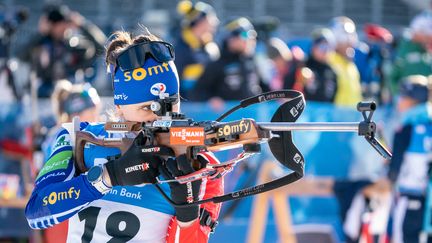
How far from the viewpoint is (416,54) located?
12062 mm

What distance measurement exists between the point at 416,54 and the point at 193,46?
2.83 m

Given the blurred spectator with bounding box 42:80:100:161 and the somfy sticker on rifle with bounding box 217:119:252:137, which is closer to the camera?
the somfy sticker on rifle with bounding box 217:119:252:137

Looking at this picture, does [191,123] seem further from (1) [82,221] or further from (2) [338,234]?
(2) [338,234]

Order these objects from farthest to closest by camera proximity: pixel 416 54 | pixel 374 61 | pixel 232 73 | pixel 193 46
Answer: pixel 374 61 → pixel 416 54 → pixel 193 46 → pixel 232 73

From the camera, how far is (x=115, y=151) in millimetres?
4414

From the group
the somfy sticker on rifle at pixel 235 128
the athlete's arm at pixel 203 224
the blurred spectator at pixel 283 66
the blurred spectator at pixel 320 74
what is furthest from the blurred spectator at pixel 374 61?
the somfy sticker on rifle at pixel 235 128

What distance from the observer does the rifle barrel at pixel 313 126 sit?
372 centimetres

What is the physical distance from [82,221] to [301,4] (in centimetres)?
1171

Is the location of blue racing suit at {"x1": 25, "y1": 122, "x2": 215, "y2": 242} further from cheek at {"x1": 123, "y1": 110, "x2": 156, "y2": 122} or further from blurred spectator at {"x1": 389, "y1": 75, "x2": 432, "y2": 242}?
blurred spectator at {"x1": 389, "y1": 75, "x2": 432, "y2": 242}

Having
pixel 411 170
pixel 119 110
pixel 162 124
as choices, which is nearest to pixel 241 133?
pixel 162 124

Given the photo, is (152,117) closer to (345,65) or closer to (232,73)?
(232,73)

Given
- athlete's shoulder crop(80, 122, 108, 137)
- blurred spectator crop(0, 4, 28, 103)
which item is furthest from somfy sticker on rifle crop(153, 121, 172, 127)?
blurred spectator crop(0, 4, 28, 103)

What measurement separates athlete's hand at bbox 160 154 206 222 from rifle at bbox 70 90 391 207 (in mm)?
24

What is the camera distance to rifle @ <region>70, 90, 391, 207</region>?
3.76 m
